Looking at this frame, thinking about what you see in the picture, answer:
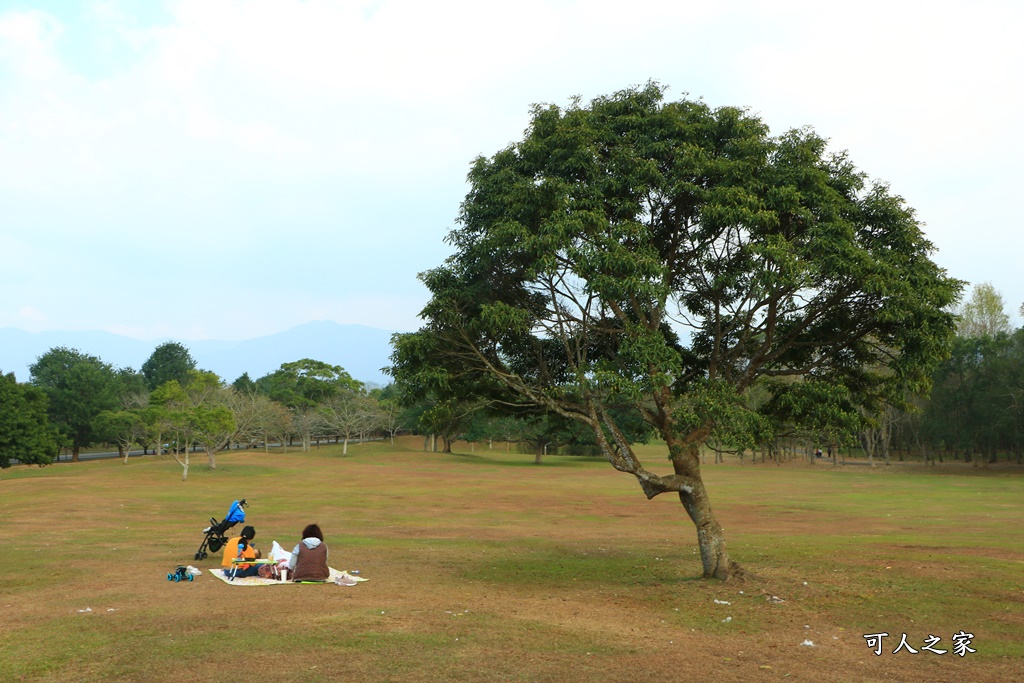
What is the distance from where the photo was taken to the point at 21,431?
63.4 m

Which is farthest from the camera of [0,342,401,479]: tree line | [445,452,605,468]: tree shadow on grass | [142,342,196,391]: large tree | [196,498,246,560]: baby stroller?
[142,342,196,391]: large tree

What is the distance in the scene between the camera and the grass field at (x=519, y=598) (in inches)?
438

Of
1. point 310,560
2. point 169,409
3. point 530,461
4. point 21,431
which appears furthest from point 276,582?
point 530,461

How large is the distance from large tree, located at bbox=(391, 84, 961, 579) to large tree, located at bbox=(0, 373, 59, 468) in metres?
60.1

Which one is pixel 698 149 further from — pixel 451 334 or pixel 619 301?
pixel 451 334

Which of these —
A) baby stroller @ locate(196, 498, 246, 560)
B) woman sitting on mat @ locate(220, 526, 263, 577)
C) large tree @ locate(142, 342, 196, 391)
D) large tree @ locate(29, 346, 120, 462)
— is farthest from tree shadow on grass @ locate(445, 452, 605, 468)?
woman sitting on mat @ locate(220, 526, 263, 577)

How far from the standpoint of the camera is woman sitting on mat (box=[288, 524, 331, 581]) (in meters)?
17.4

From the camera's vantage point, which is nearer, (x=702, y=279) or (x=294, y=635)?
(x=294, y=635)

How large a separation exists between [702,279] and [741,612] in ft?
26.0

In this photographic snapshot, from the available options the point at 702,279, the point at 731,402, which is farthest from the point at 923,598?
the point at 702,279

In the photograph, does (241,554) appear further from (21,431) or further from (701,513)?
(21,431)

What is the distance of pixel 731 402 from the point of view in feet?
54.9

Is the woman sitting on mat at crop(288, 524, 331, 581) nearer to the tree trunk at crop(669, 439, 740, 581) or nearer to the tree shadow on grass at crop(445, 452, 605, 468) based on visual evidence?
the tree trunk at crop(669, 439, 740, 581)

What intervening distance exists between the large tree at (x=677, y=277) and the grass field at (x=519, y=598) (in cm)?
364
